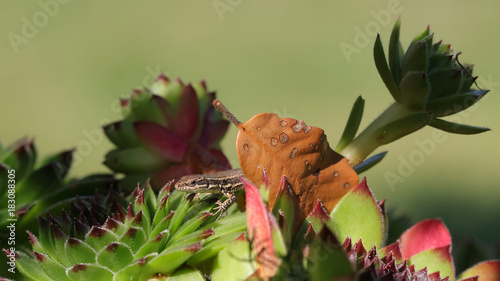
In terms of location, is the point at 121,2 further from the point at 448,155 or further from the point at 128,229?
the point at 128,229

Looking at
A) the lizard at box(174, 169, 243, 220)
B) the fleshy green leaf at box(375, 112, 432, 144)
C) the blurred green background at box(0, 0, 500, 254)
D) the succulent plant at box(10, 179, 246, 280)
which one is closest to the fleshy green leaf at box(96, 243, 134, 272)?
the succulent plant at box(10, 179, 246, 280)

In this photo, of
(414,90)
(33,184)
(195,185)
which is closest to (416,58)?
(414,90)

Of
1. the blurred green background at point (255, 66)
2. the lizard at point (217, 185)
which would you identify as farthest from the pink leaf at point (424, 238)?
the blurred green background at point (255, 66)

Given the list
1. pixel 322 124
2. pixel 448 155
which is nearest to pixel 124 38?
pixel 322 124

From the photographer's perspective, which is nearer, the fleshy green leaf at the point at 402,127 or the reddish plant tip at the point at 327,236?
the reddish plant tip at the point at 327,236

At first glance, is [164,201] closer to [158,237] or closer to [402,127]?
[158,237]

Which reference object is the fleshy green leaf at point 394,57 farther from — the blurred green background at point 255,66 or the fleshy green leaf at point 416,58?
the blurred green background at point 255,66

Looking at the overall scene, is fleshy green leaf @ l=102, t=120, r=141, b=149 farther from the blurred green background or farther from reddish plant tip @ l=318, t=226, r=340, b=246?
the blurred green background
